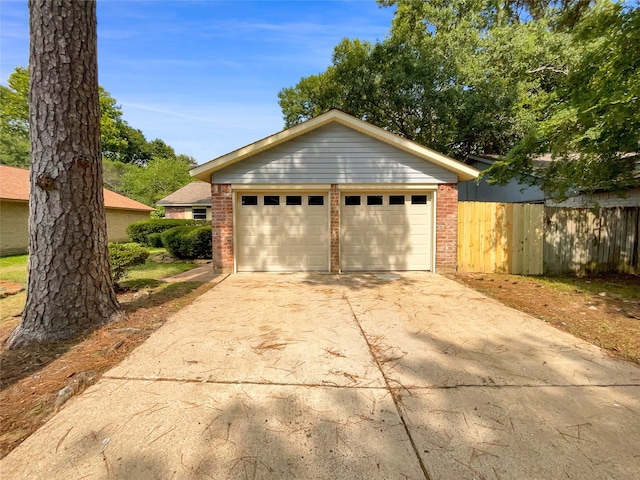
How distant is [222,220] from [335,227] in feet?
9.66

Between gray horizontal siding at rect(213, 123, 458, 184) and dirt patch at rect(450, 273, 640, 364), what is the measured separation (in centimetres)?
288

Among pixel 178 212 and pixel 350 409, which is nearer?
pixel 350 409

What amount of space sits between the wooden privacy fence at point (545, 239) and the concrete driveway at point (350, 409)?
4229 millimetres

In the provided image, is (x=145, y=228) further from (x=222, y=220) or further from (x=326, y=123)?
(x=326, y=123)

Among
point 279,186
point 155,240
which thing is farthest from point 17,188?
point 279,186

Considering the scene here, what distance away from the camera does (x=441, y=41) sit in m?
13.6

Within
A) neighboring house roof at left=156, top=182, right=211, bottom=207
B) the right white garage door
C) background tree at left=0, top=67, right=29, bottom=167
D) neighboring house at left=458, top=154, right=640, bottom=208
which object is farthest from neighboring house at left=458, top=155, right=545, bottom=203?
background tree at left=0, top=67, right=29, bottom=167

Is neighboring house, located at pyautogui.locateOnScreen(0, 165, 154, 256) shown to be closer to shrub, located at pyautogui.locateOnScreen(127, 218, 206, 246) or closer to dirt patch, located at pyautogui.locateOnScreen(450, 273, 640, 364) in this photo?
shrub, located at pyautogui.locateOnScreen(127, 218, 206, 246)

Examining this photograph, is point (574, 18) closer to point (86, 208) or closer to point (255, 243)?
point (255, 243)

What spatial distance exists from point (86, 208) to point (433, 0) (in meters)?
20.0

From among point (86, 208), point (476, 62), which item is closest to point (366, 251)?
point (86, 208)

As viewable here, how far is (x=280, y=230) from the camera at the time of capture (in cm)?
785

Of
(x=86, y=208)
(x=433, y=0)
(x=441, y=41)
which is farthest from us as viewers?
(x=433, y=0)

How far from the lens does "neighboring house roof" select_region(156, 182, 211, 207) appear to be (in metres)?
22.2
